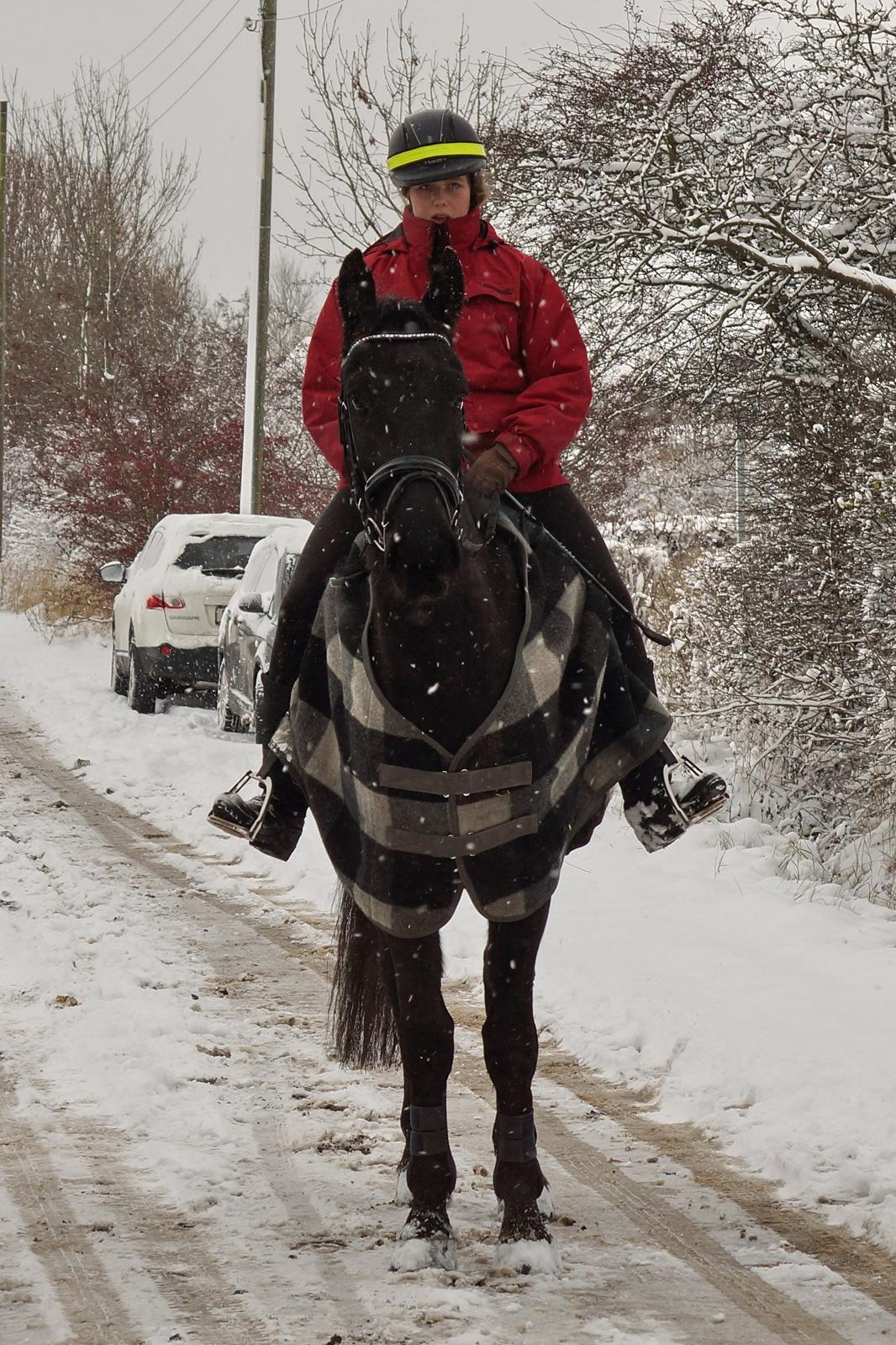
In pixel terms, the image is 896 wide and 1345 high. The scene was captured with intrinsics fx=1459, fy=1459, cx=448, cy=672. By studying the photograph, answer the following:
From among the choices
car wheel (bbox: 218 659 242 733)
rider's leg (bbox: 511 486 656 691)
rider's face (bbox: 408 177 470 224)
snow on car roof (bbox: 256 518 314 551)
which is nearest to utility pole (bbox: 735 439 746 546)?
snow on car roof (bbox: 256 518 314 551)

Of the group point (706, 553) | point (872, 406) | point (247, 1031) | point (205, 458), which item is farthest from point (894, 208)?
point (205, 458)

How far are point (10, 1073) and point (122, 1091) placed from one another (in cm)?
48

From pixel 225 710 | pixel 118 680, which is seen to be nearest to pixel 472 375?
pixel 225 710

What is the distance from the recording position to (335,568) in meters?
4.25

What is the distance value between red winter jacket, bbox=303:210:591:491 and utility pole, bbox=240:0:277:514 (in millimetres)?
14824

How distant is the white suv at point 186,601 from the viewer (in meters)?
14.6

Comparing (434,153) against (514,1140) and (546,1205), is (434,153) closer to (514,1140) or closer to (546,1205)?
(514,1140)

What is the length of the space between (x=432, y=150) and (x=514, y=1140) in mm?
2692

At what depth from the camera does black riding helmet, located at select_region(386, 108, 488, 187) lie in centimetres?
404

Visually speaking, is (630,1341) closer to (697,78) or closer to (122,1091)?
(122,1091)

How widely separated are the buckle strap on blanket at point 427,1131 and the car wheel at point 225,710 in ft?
30.7

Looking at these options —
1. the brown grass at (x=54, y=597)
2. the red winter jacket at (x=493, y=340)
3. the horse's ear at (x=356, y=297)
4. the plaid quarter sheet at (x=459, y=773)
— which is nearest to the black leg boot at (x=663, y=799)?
the plaid quarter sheet at (x=459, y=773)

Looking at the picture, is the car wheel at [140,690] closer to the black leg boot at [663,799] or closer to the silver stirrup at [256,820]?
the silver stirrup at [256,820]

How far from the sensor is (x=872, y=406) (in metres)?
8.09
